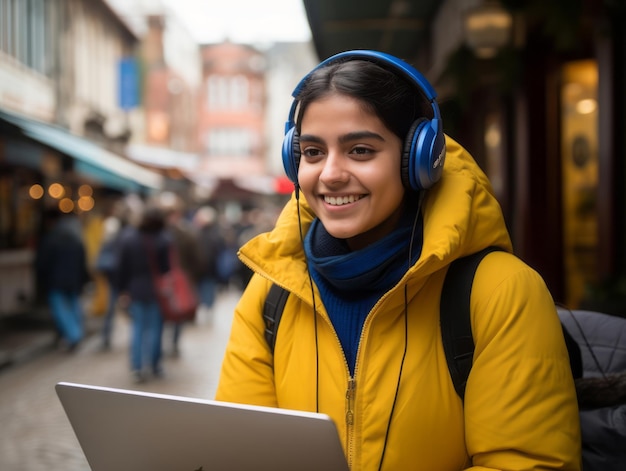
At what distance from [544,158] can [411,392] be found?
7.96m

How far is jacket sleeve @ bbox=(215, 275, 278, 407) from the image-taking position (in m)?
1.80

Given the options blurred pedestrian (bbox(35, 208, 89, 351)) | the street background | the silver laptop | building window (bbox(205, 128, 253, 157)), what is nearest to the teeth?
the silver laptop

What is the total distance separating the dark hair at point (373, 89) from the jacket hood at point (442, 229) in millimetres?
177

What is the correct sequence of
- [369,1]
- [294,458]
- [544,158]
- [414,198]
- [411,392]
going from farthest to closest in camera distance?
[369,1] < [544,158] < [414,198] < [411,392] < [294,458]

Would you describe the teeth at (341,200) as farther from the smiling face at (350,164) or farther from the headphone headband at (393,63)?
the headphone headband at (393,63)

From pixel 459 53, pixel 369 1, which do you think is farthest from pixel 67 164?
pixel 459 53

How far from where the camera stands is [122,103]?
22.0 meters

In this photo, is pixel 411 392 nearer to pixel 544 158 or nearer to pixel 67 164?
pixel 544 158

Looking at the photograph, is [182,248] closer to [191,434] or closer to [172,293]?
[172,293]

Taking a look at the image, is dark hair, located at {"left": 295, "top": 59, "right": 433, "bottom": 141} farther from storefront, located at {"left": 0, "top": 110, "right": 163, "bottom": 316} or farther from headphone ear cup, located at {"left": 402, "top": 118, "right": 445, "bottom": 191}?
storefront, located at {"left": 0, "top": 110, "right": 163, "bottom": 316}

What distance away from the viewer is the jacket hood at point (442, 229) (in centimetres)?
156

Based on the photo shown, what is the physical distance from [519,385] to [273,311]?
0.64 metres

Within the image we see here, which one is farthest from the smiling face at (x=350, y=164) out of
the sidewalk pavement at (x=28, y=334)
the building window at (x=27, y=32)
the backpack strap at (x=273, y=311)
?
the building window at (x=27, y=32)

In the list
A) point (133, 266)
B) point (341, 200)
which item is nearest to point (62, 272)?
point (133, 266)
